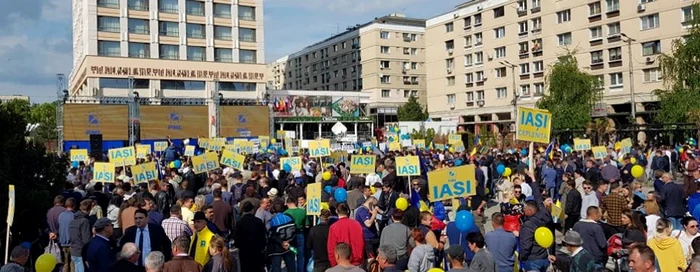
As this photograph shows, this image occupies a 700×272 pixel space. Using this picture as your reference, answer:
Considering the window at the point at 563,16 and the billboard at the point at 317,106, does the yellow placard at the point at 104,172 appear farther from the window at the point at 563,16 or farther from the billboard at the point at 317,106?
the billboard at the point at 317,106

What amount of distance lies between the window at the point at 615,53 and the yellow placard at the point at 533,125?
44740 mm

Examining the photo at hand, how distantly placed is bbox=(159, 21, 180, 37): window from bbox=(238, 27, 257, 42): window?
646 centimetres

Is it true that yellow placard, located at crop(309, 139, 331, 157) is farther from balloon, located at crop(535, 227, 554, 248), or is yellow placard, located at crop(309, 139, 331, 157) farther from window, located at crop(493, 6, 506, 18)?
window, located at crop(493, 6, 506, 18)

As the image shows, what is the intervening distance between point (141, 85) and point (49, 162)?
46.4 meters

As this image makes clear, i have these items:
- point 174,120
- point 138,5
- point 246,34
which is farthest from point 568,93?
point 138,5

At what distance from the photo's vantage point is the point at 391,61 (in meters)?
85.1

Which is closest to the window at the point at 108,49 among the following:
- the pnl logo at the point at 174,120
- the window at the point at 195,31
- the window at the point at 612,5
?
the window at the point at 195,31

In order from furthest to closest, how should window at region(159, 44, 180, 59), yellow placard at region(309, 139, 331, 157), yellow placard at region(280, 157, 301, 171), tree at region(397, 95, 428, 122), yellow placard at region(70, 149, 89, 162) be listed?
1. tree at region(397, 95, 428, 122)
2. window at region(159, 44, 180, 59)
3. yellow placard at region(70, 149, 89, 162)
4. yellow placard at region(309, 139, 331, 157)
5. yellow placard at region(280, 157, 301, 171)

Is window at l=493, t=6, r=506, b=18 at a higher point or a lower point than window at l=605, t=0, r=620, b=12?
higher

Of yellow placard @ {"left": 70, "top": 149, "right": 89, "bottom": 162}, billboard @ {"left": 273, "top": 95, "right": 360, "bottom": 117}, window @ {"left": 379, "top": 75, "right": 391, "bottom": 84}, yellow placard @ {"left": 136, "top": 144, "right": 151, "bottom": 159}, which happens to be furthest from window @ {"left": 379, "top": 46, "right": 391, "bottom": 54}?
yellow placard @ {"left": 70, "top": 149, "right": 89, "bottom": 162}

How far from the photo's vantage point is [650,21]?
50.5 metres

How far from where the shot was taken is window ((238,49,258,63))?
62719 millimetres

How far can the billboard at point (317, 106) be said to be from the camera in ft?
229

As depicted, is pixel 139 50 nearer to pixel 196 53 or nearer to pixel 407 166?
pixel 196 53
